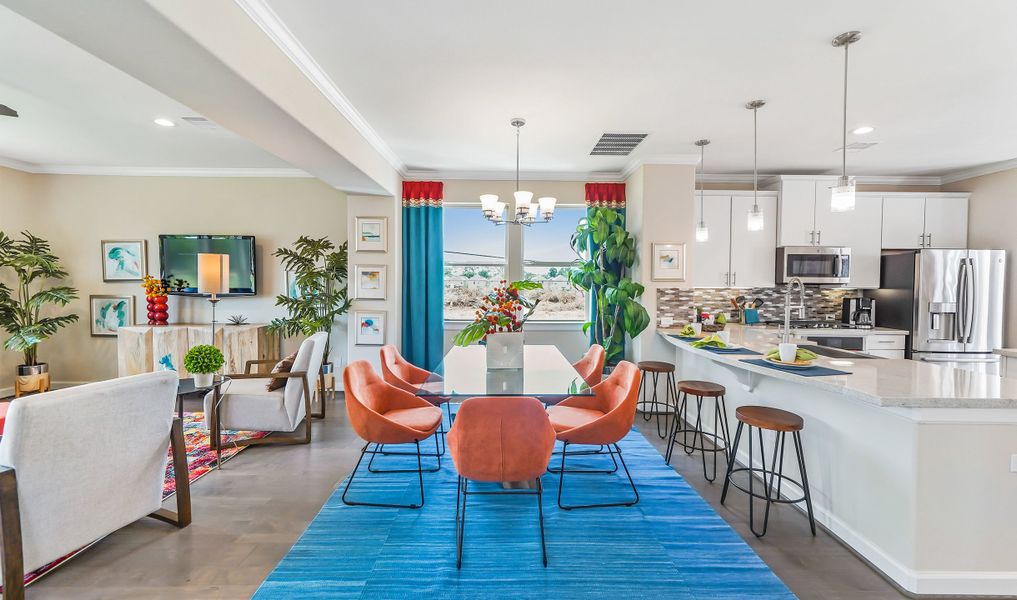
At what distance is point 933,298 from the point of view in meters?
4.59

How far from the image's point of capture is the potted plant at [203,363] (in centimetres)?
307

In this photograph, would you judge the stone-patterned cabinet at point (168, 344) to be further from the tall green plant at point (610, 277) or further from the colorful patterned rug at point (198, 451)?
the tall green plant at point (610, 277)

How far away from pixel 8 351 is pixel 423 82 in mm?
5935

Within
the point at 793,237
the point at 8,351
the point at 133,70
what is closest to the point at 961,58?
the point at 793,237

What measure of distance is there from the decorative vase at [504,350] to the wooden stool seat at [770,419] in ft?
4.55

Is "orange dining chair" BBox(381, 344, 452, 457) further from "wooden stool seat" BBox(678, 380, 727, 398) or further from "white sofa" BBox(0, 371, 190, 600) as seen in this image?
"wooden stool seat" BBox(678, 380, 727, 398)

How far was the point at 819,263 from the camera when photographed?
16.3 ft

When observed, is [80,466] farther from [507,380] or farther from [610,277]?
[610,277]

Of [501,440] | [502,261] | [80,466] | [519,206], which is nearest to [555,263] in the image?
[502,261]

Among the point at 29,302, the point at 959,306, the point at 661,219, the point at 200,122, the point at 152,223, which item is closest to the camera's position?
the point at 200,122

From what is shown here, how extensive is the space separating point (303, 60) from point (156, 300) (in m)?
4.07

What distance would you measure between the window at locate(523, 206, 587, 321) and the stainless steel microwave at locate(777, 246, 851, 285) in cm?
237

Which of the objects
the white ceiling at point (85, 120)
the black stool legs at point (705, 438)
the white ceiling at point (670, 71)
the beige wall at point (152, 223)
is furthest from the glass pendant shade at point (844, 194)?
the beige wall at point (152, 223)

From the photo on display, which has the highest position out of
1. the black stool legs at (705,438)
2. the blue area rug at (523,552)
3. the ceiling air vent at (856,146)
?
the ceiling air vent at (856,146)
